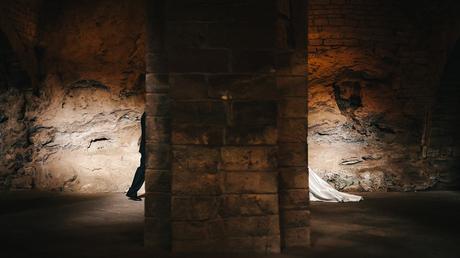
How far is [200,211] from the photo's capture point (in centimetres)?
342

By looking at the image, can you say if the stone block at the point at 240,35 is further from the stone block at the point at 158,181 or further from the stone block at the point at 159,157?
the stone block at the point at 158,181

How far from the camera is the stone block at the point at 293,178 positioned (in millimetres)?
3732

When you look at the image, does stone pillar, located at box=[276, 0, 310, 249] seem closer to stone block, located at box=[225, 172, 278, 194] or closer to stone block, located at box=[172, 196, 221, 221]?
stone block, located at box=[225, 172, 278, 194]

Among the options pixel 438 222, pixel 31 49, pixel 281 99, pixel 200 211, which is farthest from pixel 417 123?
pixel 31 49

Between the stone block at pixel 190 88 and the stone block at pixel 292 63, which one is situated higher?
the stone block at pixel 292 63

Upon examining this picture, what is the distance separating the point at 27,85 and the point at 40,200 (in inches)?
82.8

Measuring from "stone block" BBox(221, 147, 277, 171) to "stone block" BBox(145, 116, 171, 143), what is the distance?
0.53 meters

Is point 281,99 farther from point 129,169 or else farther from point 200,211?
point 129,169

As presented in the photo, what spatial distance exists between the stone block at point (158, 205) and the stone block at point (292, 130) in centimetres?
106

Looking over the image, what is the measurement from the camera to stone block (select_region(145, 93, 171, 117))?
A: 3.68 m

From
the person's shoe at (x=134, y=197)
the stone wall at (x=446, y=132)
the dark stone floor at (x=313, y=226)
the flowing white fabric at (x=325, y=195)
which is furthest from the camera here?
the stone wall at (x=446, y=132)

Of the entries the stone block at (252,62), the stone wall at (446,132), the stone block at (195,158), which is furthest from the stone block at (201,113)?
the stone wall at (446,132)

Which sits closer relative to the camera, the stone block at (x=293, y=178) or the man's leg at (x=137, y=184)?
the stone block at (x=293, y=178)

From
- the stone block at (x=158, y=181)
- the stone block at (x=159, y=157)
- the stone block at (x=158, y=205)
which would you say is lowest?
the stone block at (x=158, y=205)
